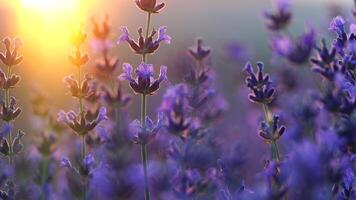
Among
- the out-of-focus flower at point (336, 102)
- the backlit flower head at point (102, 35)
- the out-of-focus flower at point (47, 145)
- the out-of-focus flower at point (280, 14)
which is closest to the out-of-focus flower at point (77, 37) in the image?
the backlit flower head at point (102, 35)

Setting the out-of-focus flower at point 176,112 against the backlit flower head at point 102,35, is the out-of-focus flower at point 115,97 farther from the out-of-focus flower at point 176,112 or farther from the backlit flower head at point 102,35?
the backlit flower head at point 102,35

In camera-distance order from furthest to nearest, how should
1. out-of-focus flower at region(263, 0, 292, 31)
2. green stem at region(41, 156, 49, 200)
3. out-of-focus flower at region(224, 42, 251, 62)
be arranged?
out-of-focus flower at region(224, 42, 251, 62)
out-of-focus flower at region(263, 0, 292, 31)
green stem at region(41, 156, 49, 200)

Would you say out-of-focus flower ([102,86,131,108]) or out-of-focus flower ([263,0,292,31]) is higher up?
out-of-focus flower ([263,0,292,31])

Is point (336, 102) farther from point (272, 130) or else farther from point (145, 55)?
point (145, 55)

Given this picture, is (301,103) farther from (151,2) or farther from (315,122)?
(151,2)

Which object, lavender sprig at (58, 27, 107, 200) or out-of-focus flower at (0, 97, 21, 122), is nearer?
lavender sprig at (58, 27, 107, 200)

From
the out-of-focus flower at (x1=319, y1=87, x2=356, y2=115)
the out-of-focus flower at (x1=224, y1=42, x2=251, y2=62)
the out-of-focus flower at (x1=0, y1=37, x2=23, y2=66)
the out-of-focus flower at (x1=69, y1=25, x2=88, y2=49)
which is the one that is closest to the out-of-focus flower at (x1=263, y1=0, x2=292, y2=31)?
the out-of-focus flower at (x1=69, y1=25, x2=88, y2=49)

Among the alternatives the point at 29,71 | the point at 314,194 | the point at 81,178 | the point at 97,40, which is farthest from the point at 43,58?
the point at 314,194

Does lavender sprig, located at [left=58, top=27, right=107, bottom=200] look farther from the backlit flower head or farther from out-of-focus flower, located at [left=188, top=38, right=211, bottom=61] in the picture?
out-of-focus flower, located at [left=188, top=38, right=211, bottom=61]
